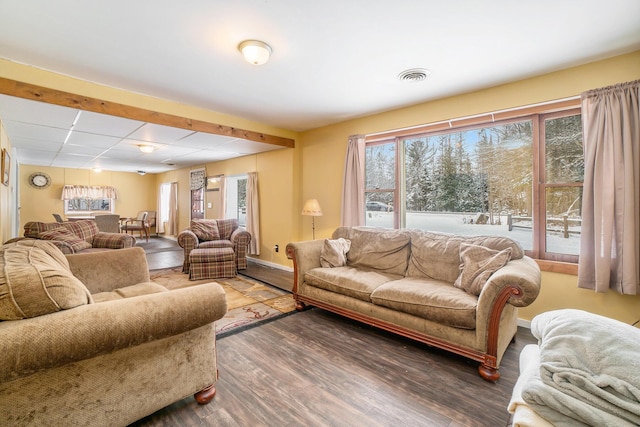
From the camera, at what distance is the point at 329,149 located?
4578 millimetres

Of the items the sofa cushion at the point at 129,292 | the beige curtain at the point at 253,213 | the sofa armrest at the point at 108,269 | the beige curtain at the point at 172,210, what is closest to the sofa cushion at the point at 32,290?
the sofa cushion at the point at 129,292

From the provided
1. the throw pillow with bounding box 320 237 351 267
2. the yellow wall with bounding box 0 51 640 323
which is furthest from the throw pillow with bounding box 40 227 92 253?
the throw pillow with bounding box 320 237 351 267

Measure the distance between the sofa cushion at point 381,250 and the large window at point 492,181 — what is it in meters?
0.71

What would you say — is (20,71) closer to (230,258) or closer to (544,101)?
(230,258)

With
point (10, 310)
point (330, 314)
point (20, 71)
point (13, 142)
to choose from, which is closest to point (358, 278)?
point (330, 314)

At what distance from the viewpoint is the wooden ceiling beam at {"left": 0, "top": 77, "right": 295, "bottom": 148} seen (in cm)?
259

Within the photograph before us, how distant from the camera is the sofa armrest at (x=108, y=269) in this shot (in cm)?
230

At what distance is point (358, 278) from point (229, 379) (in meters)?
1.42

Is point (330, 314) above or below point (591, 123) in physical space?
below

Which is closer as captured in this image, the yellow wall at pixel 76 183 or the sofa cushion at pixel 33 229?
the sofa cushion at pixel 33 229

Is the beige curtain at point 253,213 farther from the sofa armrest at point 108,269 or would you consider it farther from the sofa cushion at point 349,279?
the sofa armrest at point 108,269

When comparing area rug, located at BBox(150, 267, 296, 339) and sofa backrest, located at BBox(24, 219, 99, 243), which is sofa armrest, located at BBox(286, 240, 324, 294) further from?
sofa backrest, located at BBox(24, 219, 99, 243)

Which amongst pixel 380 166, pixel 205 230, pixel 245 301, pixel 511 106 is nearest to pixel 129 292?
pixel 245 301

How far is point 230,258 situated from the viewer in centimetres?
454
